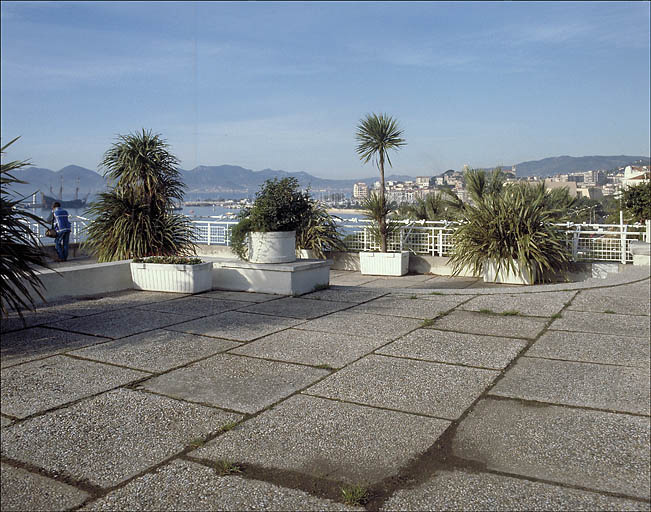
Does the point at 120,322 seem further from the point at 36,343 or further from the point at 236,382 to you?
the point at 236,382

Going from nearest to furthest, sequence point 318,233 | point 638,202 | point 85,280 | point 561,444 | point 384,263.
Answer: point 561,444 → point 85,280 → point 384,263 → point 318,233 → point 638,202

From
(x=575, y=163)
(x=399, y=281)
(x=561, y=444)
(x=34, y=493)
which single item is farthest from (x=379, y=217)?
(x=575, y=163)

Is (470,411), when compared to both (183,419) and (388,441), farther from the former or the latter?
(183,419)

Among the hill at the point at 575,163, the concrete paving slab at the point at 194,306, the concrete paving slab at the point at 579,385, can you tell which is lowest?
the concrete paving slab at the point at 579,385

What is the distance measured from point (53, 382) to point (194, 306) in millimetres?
3156

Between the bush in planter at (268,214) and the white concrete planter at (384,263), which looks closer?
the bush in planter at (268,214)

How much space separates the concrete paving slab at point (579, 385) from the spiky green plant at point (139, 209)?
7298 millimetres

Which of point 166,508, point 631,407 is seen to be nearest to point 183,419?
point 166,508

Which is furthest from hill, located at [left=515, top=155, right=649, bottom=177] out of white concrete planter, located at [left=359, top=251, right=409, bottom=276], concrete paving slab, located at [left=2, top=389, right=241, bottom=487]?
concrete paving slab, located at [left=2, top=389, right=241, bottom=487]

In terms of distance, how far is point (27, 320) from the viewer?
6688 millimetres

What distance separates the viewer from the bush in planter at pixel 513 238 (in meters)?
10.8

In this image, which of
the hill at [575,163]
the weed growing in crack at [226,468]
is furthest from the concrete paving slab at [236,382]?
the hill at [575,163]

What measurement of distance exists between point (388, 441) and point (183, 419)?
1.38 m

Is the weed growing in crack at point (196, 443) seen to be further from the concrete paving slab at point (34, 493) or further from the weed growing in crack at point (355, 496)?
the weed growing in crack at point (355, 496)
